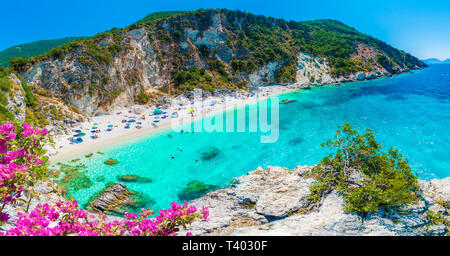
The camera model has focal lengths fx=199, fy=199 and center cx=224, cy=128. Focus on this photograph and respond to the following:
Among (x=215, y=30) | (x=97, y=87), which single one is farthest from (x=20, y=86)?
(x=215, y=30)

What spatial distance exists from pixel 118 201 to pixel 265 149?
2007 cm

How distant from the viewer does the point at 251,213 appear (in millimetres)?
11250

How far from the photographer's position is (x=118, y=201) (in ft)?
63.9

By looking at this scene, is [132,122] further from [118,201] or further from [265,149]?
[265,149]

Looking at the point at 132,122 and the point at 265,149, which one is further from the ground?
the point at 132,122

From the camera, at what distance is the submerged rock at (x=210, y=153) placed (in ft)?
95.5

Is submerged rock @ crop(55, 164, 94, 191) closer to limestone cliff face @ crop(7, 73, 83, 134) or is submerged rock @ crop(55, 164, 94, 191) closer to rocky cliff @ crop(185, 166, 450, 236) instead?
limestone cliff face @ crop(7, 73, 83, 134)

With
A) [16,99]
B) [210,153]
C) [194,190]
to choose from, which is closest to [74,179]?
[194,190]

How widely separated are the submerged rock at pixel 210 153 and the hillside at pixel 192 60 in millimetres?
28925

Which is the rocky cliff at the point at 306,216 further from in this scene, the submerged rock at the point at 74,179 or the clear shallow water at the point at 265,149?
the submerged rock at the point at 74,179

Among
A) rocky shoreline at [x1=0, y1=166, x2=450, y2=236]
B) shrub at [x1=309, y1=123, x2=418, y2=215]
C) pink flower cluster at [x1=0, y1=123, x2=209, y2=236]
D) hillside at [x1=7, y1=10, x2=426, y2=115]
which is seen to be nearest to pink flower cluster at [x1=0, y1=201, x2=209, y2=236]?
pink flower cluster at [x1=0, y1=123, x2=209, y2=236]

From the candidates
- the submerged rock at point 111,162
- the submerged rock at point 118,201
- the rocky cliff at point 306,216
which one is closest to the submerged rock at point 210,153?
the submerged rock at point 118,201
